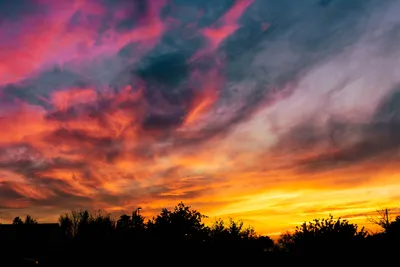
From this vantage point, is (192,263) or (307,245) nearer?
(192,263)

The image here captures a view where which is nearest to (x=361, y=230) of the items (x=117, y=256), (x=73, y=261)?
(x=117, y=256)

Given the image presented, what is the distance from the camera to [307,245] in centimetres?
4362

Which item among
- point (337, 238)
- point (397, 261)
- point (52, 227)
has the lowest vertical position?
point (397, 261)

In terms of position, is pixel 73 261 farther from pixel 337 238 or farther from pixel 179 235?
pixel 337 238

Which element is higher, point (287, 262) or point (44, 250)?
point (44, 250)

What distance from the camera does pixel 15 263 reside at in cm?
4609

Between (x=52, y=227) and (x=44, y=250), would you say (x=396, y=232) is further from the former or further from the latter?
(x=52, y=227)

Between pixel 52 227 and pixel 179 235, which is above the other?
pixel 52 227

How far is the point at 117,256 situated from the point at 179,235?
8.86 m


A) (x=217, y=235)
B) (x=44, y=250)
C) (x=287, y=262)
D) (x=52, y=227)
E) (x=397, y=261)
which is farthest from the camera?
(x=52, y=227)

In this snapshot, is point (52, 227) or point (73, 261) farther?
point (52, 227)

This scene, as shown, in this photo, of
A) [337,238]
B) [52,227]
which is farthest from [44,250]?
[337,238]

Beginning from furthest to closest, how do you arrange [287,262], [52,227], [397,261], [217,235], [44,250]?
1. [52,227]
2. [44,250]
3. [217,235]
4. [287,262]
5. [397,261]

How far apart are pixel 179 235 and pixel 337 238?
15714mm
